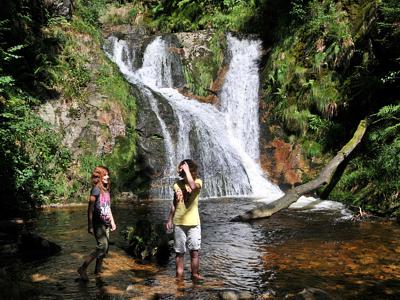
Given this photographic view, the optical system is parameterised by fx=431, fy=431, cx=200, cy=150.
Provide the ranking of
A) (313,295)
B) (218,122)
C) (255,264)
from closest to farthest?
1. (313,295)
2. (255,264)
3. (218,122)

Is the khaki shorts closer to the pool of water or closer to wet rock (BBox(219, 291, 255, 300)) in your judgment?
the pool of water

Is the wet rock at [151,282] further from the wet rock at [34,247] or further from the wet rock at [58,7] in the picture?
the wet rock at [58,7]

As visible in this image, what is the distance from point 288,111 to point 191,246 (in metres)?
13.2

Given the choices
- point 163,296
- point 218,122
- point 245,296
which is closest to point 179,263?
point 163,296

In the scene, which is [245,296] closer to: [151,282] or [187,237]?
[187,237]

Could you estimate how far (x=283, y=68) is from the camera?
64.6 ft

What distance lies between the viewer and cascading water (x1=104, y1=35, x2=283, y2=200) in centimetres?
1741

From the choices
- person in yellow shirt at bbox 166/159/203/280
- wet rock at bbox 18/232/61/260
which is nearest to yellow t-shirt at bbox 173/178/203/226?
person in yellow shirt at bbox 166/159/203/280

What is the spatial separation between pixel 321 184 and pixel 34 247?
345 inches

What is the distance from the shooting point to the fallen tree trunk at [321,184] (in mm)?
11664

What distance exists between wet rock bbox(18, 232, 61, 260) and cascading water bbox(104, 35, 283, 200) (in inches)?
339

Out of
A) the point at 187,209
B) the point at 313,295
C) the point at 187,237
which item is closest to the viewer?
the point at 313,295

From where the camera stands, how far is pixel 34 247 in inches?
310

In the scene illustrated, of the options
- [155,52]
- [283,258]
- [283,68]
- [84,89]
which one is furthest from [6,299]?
[155,52]
